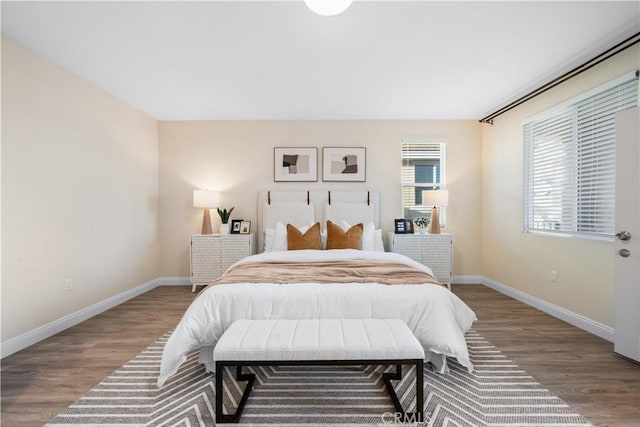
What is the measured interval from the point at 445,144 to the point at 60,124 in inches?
190

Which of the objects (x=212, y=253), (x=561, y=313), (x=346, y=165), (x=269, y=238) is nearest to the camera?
(x=561, y=313)

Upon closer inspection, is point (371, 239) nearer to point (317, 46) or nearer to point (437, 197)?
point (437, 197)

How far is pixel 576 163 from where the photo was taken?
2.98 metres

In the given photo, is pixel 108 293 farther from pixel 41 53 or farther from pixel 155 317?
pixel 41 53

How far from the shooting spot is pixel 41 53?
2.62m

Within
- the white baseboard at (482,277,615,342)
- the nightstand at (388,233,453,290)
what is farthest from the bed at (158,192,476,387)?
the nightstand at (388,233,453,290)

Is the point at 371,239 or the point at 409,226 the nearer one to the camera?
the point at 371,239

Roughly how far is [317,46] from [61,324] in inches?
141

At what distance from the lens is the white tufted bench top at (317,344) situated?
5.06ft

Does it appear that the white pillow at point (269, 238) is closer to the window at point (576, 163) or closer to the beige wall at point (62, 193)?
the beige wall at point (62, 193)

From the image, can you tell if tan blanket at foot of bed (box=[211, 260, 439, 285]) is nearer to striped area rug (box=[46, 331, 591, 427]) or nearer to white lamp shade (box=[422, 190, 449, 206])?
striped area rug (box=[46, 331, 591, 427])

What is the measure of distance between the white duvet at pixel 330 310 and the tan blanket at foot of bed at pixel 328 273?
0.46ft

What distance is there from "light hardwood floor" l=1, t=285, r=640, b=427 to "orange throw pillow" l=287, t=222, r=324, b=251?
61.0 inches

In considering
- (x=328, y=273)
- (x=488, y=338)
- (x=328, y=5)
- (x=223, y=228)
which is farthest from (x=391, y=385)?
Answer: (x=223, y=228)
